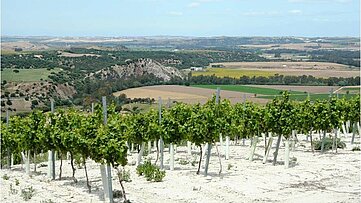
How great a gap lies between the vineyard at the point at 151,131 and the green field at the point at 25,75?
108 ft

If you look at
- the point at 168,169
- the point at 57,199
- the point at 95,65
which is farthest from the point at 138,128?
the point at 95,65

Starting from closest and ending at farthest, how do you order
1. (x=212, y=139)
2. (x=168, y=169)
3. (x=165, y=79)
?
1. (x=212, y=139)
2. (x=168, y=169)
3. (x=165, y=79)

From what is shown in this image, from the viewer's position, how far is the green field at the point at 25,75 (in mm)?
55547

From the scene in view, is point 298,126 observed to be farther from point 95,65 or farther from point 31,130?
point 95,65

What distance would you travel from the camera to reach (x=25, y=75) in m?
58.7

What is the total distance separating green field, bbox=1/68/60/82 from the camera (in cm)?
5555

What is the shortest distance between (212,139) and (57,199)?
18.5 ft

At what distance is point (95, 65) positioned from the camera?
258 feet

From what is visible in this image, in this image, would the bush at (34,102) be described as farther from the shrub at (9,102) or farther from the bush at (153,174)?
the bush at (153,174)

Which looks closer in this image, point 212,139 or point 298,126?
point 212,139

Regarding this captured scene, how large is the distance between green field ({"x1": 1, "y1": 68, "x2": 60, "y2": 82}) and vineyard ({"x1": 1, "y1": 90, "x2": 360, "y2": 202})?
32898 mm

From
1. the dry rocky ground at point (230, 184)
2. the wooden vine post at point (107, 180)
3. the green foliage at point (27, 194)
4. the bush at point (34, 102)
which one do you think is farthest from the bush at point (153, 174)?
the bush at point (34, 102)

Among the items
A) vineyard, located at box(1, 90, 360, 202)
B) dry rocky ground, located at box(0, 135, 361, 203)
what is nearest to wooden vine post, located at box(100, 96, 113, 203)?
vineyard, located at box(1, 90, 360, 202)

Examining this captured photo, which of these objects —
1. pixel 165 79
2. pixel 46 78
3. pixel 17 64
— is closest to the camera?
pixel 46 78
